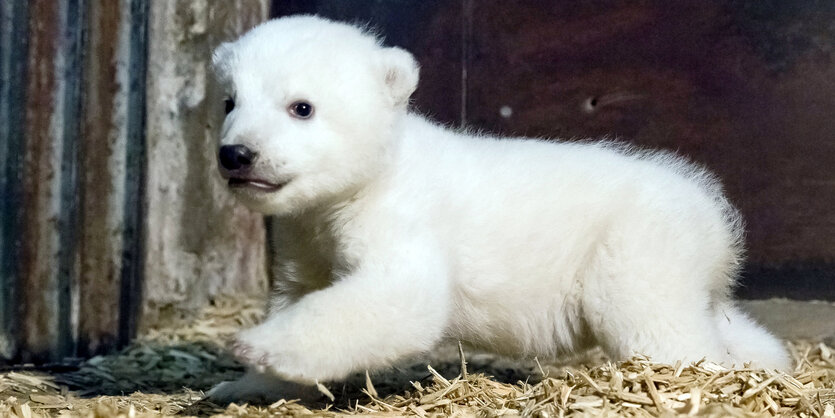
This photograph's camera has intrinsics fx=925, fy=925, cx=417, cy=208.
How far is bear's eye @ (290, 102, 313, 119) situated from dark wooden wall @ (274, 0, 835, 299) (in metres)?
2.82

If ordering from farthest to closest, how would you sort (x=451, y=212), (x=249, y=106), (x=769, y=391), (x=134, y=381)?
(x=134, y=381)
(x=451, y=212)
(x=249, y=106)
(x=769, y=391)

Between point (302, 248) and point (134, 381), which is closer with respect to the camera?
point (302, 248)

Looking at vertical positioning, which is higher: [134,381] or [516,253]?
[516,253]

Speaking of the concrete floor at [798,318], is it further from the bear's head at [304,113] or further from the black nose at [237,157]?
the black nose at [237,157]

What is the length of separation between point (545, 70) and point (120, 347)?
3687mm

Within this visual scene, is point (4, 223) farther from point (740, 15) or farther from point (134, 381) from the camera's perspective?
point (740, 15)

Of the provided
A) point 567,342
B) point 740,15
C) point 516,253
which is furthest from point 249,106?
point 740,15

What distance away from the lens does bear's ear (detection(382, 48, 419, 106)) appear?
4.52 meters

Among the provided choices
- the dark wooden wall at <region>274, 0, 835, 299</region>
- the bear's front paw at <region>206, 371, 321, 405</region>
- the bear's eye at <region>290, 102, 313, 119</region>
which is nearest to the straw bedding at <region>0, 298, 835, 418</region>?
the bear's front paw at <region>206, 371, 321, 405</region>

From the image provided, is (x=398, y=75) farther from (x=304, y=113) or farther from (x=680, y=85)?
(x=680, y=85)

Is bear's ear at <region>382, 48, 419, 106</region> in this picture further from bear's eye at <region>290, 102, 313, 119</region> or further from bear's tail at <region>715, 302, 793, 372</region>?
bear's tail at <region>715, 302, 793, 372</region>

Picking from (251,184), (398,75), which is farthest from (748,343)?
(251,184)

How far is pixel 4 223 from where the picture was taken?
5.88m

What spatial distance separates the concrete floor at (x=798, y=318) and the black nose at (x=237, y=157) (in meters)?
4.02
